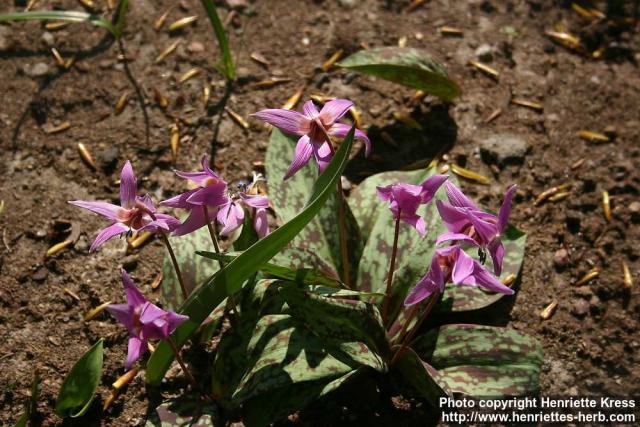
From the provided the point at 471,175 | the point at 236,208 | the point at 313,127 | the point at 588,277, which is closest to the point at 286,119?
the point at 313,127

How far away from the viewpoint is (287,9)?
364cm

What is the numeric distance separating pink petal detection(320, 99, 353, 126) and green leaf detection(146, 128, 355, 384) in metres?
0.17

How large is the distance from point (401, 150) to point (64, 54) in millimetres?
1780

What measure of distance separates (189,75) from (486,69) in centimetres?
152

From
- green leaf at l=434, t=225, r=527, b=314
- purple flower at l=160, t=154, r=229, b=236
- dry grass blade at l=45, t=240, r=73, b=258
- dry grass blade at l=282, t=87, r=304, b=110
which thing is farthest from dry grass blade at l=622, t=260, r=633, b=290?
dry grass blade at l=45, t=240, r=73, b=258

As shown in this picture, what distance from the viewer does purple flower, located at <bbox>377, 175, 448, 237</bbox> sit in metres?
1.95

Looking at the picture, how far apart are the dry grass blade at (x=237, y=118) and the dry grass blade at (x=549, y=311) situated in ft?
5.22

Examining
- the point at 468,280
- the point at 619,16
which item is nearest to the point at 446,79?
the point at 619,16

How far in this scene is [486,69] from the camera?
3.45 m

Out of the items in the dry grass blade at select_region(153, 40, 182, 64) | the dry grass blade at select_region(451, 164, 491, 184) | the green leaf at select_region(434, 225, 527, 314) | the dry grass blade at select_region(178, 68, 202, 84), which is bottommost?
the green leaf at select_region(434, 225, 527, 314)

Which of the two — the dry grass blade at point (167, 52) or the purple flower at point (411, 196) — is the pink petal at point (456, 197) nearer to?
the purple flower at point (411, 196)

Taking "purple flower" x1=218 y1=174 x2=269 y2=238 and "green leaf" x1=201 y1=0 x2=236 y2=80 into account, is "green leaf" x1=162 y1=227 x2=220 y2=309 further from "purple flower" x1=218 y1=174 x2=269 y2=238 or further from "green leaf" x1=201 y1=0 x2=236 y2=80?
"green leaf" x1=201 y1=0 x2=236 y2=80

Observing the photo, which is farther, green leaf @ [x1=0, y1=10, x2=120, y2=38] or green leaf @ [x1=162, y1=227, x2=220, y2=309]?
green leaf @ [x1=0, y1=10, x2=120, y2=38]

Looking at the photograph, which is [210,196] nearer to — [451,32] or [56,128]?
[56,128]
